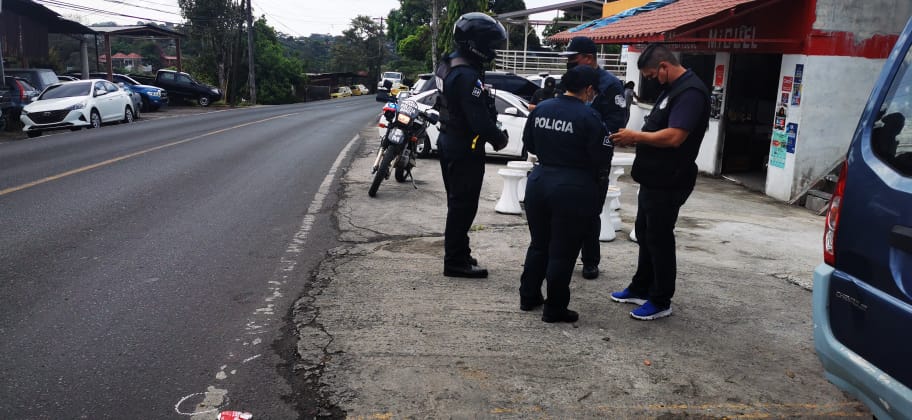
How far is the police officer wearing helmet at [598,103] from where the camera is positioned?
18.6 ft

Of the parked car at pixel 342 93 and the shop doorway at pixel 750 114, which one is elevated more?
the shop doorway at pixel 750 114

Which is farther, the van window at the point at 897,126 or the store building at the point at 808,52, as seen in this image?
the store building at the point at 808,52

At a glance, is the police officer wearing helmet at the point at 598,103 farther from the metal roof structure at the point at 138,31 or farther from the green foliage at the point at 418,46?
the green foliage at the point at 418,46

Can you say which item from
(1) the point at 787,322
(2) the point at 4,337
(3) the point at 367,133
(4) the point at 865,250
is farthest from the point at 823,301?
(3) the point at 367,133

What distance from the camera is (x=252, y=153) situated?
1384cm

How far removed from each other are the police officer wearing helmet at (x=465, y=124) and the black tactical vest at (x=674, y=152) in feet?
4.11

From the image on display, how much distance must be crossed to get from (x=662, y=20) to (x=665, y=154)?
29.4ft

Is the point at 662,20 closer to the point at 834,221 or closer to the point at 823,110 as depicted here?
the point at 823,110

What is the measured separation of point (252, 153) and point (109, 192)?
16.3 feet

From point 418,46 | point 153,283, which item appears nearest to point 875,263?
point 153,283

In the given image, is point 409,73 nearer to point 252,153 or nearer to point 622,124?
point 252,153

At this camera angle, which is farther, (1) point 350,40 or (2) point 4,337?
(1) point 350,40

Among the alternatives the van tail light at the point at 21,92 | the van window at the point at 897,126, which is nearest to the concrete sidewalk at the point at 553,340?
the van window at the point at 897,126

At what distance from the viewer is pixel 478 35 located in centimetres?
542
